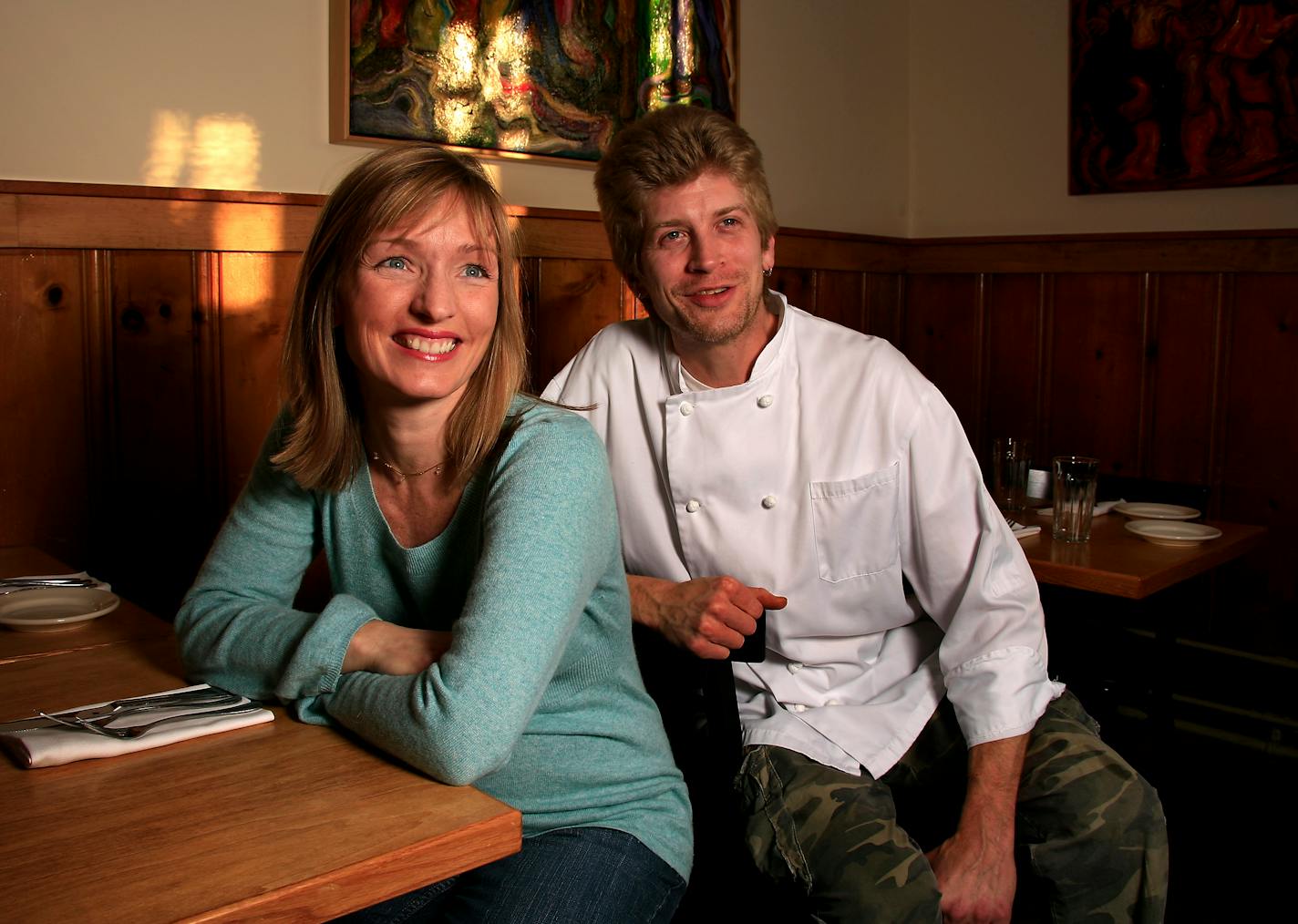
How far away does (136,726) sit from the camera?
122 centimetres

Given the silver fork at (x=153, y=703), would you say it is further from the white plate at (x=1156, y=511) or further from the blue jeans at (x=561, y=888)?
the white plate at (x=1156, y=511)

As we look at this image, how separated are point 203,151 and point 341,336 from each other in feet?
3.89

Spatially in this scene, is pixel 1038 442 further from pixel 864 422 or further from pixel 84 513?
pixel 84 513

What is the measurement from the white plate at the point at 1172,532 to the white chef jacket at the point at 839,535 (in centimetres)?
81

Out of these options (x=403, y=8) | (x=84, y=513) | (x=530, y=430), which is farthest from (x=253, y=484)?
(x=403, y=8)

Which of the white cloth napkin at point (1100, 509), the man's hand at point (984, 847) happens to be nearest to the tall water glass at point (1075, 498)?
the white cloth napkin at point (1100, 509)

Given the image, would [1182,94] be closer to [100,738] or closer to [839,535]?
[839,535]

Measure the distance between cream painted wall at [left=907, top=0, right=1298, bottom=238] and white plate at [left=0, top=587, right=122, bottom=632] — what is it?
3.21 m

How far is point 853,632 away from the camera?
191cm

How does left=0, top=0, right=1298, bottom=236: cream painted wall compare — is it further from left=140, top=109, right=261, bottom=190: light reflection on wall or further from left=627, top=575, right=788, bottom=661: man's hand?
left=627, top=575, right=788, bottom=661: man's hand

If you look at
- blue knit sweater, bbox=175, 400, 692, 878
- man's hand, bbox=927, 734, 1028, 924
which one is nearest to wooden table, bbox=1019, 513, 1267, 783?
man's hand, bbox=927, 734, 1028, 924

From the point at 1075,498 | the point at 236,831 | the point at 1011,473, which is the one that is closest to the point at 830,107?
the point at 1011,473

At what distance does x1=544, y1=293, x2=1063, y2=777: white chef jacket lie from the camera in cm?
178

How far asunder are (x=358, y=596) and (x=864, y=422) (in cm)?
83
